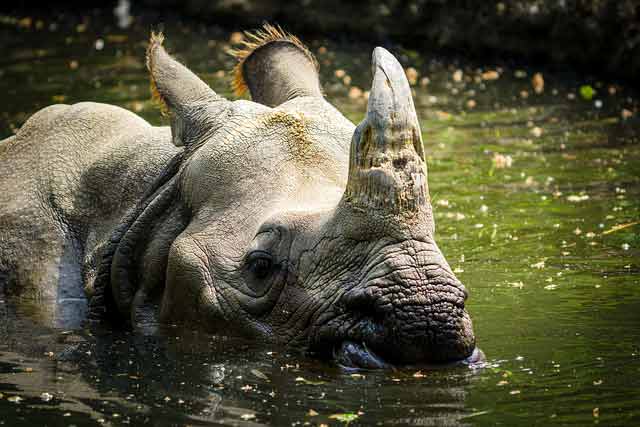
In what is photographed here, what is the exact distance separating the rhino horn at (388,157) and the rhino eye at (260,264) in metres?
0.69

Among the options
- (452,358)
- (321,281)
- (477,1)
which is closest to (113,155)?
(321,281)

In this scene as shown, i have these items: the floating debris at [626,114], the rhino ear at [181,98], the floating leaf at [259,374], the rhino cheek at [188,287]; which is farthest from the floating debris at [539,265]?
the floating debris at [626,114]

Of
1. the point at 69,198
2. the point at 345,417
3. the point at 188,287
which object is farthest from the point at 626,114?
the point at 345,417

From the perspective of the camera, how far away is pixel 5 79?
18219 millimetres

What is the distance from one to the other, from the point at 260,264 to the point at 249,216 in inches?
13.5

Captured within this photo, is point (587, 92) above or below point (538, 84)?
below

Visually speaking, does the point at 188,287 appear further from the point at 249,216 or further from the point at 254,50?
the point at 254,50

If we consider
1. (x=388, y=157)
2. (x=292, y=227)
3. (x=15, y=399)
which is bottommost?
(x=15, y=399)

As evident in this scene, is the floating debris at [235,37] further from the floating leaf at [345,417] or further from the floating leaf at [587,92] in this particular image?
the floating leaf at [345,417]

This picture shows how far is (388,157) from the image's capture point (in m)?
5.75

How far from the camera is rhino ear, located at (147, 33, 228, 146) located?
726 cm

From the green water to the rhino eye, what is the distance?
382mm

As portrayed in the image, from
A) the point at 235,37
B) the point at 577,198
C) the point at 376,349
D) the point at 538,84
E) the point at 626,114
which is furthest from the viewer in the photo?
the point at 235,37

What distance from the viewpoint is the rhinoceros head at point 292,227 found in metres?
5.76
